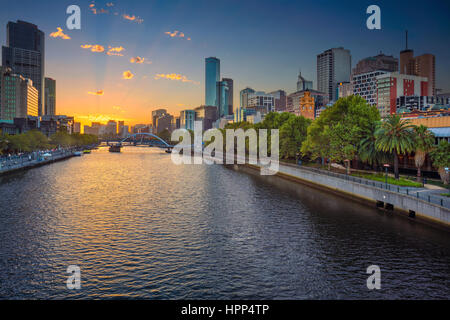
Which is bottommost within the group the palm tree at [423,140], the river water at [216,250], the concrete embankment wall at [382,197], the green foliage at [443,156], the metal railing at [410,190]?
the river water at [216,250]

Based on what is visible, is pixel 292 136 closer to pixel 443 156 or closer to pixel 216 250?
pixel 443 156

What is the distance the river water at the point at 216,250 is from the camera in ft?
65.3

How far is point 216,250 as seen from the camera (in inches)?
1043

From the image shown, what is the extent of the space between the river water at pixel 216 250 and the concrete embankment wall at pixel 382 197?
4.37 ft

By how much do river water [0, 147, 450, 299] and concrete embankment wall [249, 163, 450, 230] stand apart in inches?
52.4

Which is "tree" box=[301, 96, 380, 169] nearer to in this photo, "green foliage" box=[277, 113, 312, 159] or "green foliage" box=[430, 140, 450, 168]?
"green foliage" box=[430, 140, 450, 168]

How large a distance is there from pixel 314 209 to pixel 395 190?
359 inches

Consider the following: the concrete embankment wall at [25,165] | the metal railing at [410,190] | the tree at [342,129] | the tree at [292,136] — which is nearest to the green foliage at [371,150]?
the tree at [342,129]

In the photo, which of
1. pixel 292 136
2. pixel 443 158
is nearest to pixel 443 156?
pixel 443 158

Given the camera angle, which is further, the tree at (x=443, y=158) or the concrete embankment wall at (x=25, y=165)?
the concrete embankment wall at (x=25, y=165)

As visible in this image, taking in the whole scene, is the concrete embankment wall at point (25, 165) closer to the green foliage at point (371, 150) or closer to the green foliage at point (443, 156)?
the green foliage at point (371, 150)

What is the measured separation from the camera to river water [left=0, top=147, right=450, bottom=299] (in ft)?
65.3

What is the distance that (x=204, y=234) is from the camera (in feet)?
101
